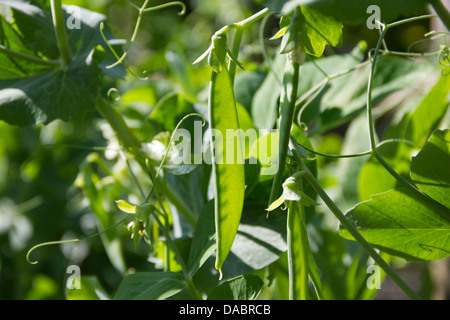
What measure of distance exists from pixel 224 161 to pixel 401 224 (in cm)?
14

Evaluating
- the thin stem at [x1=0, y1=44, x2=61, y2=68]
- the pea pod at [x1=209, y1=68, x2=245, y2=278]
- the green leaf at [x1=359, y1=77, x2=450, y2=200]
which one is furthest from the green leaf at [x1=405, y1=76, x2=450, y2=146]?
the thin stem at [x1=0, y1=44, x2=61, y2=68]

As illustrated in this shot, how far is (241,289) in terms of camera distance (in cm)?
36

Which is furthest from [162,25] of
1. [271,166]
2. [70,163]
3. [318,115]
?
[271,166]

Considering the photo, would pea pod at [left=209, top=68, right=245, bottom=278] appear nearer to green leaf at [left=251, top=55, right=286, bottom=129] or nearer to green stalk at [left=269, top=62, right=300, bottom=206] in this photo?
green stalk at [left=269, top=62, right=300, bottom=206]

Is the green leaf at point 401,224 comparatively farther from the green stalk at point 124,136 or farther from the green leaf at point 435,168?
the green stalk at point 124,136

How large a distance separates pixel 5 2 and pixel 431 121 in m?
0.40

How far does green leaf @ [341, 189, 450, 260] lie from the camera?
0.34 metres

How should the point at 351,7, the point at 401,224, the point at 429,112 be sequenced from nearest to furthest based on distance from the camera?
the point at 351,7, the point at 401,224, the point at 429,112

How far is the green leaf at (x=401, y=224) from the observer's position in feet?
1.13

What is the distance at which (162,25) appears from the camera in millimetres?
1528

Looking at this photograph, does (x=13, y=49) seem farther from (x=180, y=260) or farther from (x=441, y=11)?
(x=441, y=11)

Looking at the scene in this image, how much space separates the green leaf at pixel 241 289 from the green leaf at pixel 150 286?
3cm

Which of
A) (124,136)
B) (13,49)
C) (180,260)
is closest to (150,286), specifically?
→ (180,260)

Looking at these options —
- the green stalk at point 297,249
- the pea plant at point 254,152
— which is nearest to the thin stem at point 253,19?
the pea plant at point 254,152
